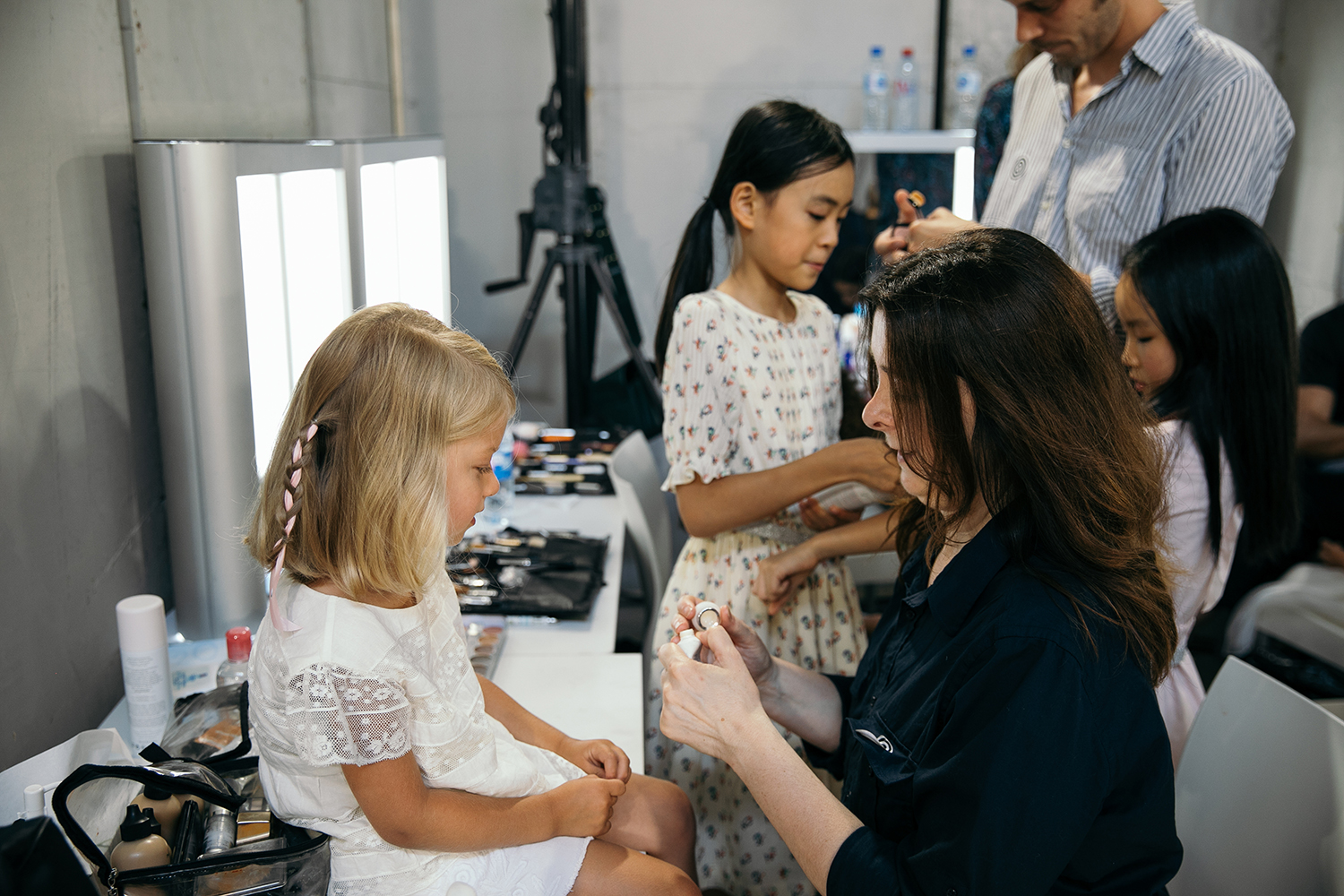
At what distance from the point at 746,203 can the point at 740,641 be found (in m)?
0.82

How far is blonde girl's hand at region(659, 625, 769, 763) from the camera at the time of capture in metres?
1.11

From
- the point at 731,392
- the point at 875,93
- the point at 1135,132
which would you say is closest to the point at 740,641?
the point at 731,392

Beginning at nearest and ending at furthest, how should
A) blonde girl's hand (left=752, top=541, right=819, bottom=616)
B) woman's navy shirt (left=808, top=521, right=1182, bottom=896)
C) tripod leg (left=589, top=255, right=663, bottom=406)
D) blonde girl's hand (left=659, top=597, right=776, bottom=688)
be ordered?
woman's navy shirt (left=808, top=521, right=1182, bottom=896)
blonde girl's hand (left=659, top=597, right=776, bottom=688)
blonde girl's hand (left=752, top=541, right=819, bottom=616)
tripod leg (left=589, top=255, right=663, bottom=406)

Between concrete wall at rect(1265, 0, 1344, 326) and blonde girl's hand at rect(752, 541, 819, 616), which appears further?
concrete wall at rect(1265, 0, 1344, 326)

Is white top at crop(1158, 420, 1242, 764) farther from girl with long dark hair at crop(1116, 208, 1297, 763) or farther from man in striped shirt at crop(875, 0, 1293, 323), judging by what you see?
man in striped shirt at crop(875, 0, 1293, 323)

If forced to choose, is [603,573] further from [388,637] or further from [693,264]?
[388,637]

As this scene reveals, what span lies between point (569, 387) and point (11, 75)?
234cm

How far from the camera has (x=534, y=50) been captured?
151 inches

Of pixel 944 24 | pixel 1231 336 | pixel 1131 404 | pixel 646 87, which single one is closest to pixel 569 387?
pixel 646 87

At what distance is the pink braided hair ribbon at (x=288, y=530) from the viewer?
102 centimetres

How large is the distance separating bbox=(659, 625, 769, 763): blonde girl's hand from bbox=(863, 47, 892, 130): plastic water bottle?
3082mm

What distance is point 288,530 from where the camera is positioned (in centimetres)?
102

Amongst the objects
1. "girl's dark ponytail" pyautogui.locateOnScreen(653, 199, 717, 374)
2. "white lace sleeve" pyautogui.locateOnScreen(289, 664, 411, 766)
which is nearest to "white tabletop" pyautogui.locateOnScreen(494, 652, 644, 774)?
"white lace sleeve" pyautogui.locateOnScreen(289, 664, 411, 766)

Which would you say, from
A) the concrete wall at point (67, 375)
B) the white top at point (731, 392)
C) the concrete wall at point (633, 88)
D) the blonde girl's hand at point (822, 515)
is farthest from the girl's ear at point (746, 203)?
the concrete wall at point (633, 88)
